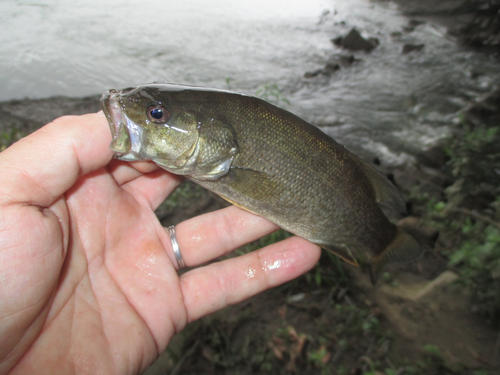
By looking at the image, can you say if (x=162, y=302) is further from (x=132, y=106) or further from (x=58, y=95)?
(x=58, y=95)

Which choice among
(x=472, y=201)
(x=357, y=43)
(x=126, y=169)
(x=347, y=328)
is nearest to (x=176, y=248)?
(x=126, y=169)

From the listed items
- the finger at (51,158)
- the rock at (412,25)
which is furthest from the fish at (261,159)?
the rock at (412,25)

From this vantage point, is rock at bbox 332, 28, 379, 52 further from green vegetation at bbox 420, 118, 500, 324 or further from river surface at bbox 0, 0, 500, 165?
green vegetation at bbox 420, 118, 500, 324

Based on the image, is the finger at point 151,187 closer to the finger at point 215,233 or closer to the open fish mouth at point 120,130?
the finger at point 215,233

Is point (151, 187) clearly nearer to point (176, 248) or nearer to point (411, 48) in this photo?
point (176, 248)

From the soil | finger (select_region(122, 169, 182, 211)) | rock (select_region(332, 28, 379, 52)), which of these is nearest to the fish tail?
the soil

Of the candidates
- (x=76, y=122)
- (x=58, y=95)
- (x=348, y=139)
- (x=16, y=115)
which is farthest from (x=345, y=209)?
(x=58, y=95)
